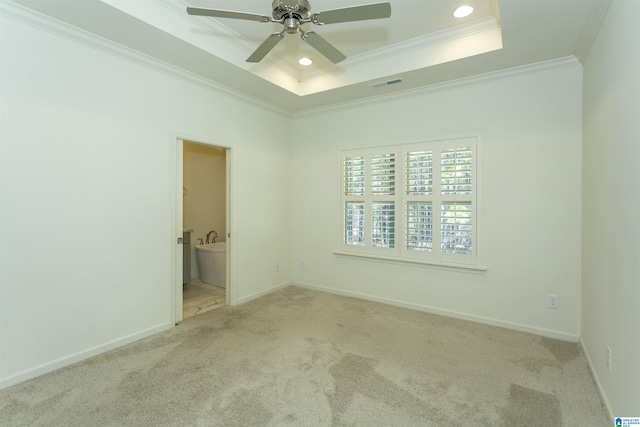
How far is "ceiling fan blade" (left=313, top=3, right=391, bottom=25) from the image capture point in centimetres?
181

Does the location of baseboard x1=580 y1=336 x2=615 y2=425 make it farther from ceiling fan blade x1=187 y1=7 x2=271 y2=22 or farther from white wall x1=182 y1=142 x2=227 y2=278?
white wall x1=182 y1=142 x2=227 y2=278

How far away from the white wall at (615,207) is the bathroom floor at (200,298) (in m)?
3.71

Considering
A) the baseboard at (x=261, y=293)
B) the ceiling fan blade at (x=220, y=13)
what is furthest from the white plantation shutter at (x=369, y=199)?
the ceiling fan blade at (x=220, y=13)

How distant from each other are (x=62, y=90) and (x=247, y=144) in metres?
1.96

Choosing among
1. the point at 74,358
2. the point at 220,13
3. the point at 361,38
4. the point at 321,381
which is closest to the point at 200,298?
the point at 74,358

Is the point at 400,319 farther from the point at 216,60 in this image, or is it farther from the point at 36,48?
the point at 36,48

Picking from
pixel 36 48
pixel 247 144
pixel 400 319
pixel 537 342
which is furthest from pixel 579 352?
pixel 36 48

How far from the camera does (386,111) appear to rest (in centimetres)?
392

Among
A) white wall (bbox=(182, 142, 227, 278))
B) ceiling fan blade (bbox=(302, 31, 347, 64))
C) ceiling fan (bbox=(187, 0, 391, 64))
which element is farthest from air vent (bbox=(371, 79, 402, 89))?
white wall (bbox=(182, 142, 227, 278))

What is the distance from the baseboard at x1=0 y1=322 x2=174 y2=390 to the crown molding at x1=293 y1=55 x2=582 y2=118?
3.55 metres

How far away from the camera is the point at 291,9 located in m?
1.95

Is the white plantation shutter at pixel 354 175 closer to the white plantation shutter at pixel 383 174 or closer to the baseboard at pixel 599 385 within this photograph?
the white plantation shutter at pixel 383 174

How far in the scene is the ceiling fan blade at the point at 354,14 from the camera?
5.95 feet

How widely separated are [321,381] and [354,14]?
2557 mm
